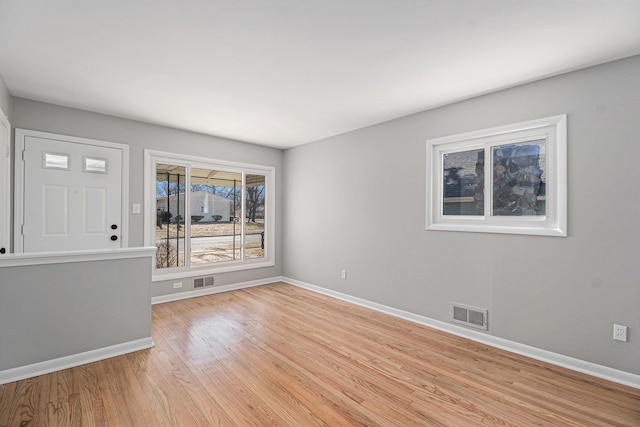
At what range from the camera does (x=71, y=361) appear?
2572 mm

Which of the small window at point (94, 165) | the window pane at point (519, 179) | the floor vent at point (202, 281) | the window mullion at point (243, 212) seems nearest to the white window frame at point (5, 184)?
the small window at point (94, 165)

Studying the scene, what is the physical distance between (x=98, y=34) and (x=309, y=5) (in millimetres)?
1565

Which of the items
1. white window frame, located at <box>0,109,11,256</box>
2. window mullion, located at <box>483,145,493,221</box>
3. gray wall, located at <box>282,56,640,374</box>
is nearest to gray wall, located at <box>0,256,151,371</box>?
white window frame, located at <box>0,109,11,256</box>

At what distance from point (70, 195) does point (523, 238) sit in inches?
198

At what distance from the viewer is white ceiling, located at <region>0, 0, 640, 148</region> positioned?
188 cm

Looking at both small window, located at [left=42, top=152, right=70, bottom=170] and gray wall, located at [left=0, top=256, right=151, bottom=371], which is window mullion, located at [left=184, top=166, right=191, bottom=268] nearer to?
small window, located at [left=42, top=152, right=70, bottom=170]

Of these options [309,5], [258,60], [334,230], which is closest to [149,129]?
[258,60]

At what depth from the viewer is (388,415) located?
6.45 feet

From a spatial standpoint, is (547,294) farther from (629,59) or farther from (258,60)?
(258,60)

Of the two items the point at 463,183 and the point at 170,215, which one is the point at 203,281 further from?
the point at 463,183

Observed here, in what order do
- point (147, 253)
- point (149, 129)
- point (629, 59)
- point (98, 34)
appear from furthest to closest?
point (149, 129) < point (147, 253) < point (629, 59) < point (98, 34)

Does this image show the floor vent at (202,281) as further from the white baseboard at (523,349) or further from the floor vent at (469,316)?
the floor vent at (469,316)

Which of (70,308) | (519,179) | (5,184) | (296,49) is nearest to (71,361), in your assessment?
(70,308)

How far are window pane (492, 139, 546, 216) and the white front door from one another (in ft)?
15.1
